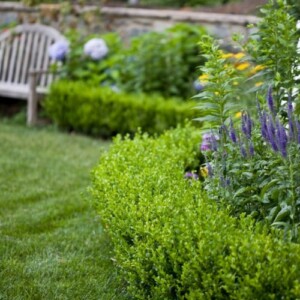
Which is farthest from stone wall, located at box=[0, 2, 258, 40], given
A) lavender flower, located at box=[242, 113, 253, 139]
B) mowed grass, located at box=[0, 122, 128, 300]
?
lavender flower, located at box=[242, 113, 253, 139]

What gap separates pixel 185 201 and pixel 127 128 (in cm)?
406

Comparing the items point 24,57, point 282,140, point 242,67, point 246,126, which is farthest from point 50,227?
point 24,57

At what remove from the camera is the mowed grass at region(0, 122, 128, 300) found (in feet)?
11.5

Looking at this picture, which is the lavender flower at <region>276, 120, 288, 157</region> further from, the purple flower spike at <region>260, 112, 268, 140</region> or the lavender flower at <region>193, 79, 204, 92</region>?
the lavender flower at <region>193, 79, 204, 92</region>

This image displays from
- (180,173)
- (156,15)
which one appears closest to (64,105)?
(156,15)

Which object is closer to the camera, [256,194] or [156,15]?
[256,194]

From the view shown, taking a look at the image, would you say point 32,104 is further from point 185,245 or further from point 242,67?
point 185,245

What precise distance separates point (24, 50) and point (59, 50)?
107 centimetres

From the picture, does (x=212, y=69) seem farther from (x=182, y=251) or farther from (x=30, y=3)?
→ (x=30, y=3)

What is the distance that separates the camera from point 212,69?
3512 millimetres

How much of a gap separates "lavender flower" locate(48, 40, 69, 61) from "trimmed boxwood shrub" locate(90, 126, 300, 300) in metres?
4.49

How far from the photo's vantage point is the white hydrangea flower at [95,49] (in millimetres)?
7945

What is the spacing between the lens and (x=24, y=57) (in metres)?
8.91

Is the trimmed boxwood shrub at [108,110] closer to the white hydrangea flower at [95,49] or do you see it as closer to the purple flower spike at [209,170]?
the white hydrangea flower at [95,49]
